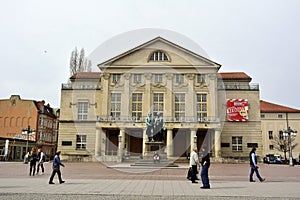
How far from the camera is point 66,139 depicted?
5078cm

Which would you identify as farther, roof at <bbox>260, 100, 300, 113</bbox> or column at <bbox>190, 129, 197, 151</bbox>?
roof at <bbox>260, 100, 300, 113</bbox>

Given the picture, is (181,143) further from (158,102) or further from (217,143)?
(158,102)

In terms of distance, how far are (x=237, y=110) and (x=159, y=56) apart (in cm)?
1444

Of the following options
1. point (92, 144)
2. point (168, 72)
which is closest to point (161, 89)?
point (168, 72)

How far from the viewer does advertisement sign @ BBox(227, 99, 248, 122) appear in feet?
161

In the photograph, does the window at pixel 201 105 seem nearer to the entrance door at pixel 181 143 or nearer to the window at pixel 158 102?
the entrance door at pixel 181 143

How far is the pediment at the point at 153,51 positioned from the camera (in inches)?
1911

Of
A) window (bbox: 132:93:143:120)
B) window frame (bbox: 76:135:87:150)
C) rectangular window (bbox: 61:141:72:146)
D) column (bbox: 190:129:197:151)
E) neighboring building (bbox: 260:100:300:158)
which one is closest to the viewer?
column (bbox: 190:129:197:151)

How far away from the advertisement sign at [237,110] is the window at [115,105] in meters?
16.6

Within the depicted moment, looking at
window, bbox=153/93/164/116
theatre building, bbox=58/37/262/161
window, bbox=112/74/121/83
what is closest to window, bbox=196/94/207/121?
theatre building, bbox=58/37/262/161

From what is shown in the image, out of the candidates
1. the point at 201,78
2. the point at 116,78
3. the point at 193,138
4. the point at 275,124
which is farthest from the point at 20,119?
the point at 275,124

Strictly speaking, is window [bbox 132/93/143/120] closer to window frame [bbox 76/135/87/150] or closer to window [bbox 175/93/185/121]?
window [bbox 175/93/185/121]

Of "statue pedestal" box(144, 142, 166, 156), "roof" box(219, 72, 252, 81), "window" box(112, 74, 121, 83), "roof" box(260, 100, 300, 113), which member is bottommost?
"statue pedestal" box(144, 142, 166, 156)

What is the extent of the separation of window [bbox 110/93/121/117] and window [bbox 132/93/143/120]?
6.97 ft
